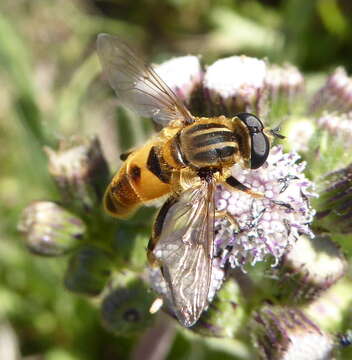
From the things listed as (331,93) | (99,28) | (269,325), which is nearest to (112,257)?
(269,325)

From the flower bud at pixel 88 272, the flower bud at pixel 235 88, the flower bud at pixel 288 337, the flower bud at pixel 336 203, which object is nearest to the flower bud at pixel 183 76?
the flower bud at pixel 235 88

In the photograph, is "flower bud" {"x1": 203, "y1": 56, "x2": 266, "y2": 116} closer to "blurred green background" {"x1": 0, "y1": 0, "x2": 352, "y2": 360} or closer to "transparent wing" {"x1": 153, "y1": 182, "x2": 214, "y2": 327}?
"transparent wing" {"x1": 153, "y1": 182, "x2": 214, "y2": 327}

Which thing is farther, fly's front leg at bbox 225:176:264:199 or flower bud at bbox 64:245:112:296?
flower bud at bbox 64:245:112:296

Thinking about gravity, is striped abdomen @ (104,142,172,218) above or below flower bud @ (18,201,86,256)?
above

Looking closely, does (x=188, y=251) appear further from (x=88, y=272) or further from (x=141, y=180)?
(x=88, y=272)

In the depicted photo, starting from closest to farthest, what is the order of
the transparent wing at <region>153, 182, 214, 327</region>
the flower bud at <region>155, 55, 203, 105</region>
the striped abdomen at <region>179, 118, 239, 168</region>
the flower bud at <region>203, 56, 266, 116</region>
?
the transparent wing at <region>153, 182, 214, 327</region> → the striped abdomen at <region>179, 118, 239, 168</region> → the flower bud at <region>203, 56, 266, 116</region> → the flower bud at <region>155, 55, 203, 105</region>

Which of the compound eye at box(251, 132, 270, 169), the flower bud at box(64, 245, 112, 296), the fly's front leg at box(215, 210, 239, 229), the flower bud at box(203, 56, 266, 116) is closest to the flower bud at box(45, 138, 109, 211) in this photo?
the flower bud at box(64, 245, 112, 296)

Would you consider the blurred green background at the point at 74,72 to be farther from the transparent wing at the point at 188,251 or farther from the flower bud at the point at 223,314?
the transparent wing at the point at 188,251
